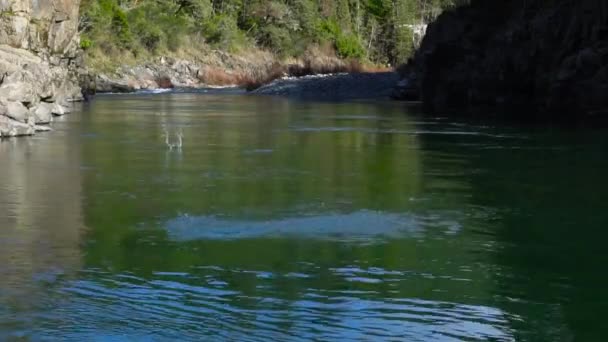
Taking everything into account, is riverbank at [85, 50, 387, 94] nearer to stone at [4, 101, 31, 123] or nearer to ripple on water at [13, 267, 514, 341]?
stone at [4, 101, 31, 123]

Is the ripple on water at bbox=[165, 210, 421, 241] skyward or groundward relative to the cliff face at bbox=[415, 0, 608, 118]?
groundward

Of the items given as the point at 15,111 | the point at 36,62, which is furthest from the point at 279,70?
the point at 15,111

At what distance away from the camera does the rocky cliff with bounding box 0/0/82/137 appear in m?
34.8

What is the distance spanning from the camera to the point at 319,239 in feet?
55.2

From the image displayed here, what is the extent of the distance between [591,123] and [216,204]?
84.1 ft

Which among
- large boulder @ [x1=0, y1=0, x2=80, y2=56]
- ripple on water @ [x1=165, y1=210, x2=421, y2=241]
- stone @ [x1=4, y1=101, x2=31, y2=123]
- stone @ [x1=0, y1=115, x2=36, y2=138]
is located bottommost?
ripple on water @ [x1=165, y1=210, x2=421, y2=241]

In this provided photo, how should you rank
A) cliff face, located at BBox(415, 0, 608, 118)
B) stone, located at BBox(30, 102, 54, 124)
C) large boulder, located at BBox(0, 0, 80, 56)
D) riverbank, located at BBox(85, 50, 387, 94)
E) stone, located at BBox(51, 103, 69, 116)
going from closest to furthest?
stone, located at BBox(30, 102, 54, 124), stone, located at BBox(51, 103, 69, 116), cliff face, located at BBox(415, 0, 608, 118), large boulder, located at BBox(0, 0, 80, 56), riverbank, located at BBox(85, 50, 387, 94)

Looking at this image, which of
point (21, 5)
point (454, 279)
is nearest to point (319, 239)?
point (454, 279)

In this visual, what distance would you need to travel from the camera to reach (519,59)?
5531cm

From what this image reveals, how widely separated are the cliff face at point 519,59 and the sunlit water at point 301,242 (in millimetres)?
16886

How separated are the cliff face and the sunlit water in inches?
665

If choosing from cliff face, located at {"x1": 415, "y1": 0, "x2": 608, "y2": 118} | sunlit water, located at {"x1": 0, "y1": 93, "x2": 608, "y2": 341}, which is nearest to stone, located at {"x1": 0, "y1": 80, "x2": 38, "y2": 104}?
sunlit water, located at {"x1": 0, "y1": 93, "x2": 608, "y2": 341}

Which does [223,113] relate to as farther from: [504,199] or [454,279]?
[454,279]

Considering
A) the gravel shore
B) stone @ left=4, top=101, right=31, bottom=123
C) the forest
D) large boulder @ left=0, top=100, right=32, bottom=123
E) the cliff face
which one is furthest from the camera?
the forest
